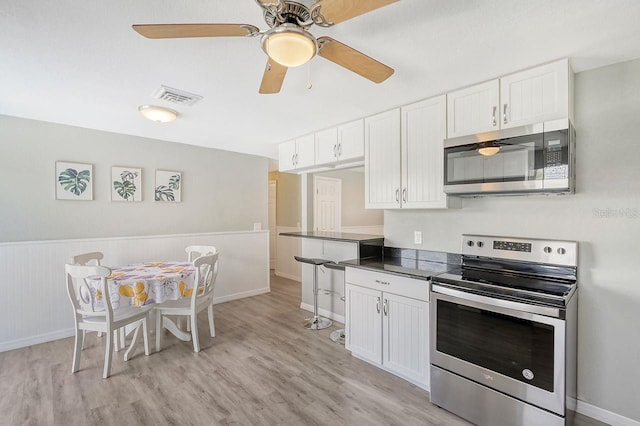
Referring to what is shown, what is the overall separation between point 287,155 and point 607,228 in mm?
3254

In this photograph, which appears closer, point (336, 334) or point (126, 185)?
point (336, 334)

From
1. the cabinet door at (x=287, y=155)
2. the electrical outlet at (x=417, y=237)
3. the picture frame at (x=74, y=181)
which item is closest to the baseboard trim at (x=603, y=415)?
the electrical outlet at (x=417, y=237)

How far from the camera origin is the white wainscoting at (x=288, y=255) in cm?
599

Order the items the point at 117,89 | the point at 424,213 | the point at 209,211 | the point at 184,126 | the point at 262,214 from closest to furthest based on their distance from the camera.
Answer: the point at 117,89 < the point at 424,213 < the point at 184,126 < the point at 209,211 < the point at 262,214

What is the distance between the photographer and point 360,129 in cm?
311

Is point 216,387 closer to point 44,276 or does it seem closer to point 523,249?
point 44,276

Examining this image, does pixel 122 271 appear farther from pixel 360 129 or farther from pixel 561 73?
pixel 561 73

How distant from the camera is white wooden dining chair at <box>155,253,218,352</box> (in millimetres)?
2914

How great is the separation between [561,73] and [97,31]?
283 centimetres

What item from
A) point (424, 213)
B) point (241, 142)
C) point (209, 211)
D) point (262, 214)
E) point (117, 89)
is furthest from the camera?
point (262, 214)

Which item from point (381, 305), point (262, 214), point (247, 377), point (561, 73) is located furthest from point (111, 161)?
point (561, 73)

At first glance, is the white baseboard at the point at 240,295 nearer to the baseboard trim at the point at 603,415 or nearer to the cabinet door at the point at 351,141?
the cabinet door at the point at 351,141

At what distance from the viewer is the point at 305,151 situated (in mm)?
3730

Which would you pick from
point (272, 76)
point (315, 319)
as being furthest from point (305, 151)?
point (315, 319)
